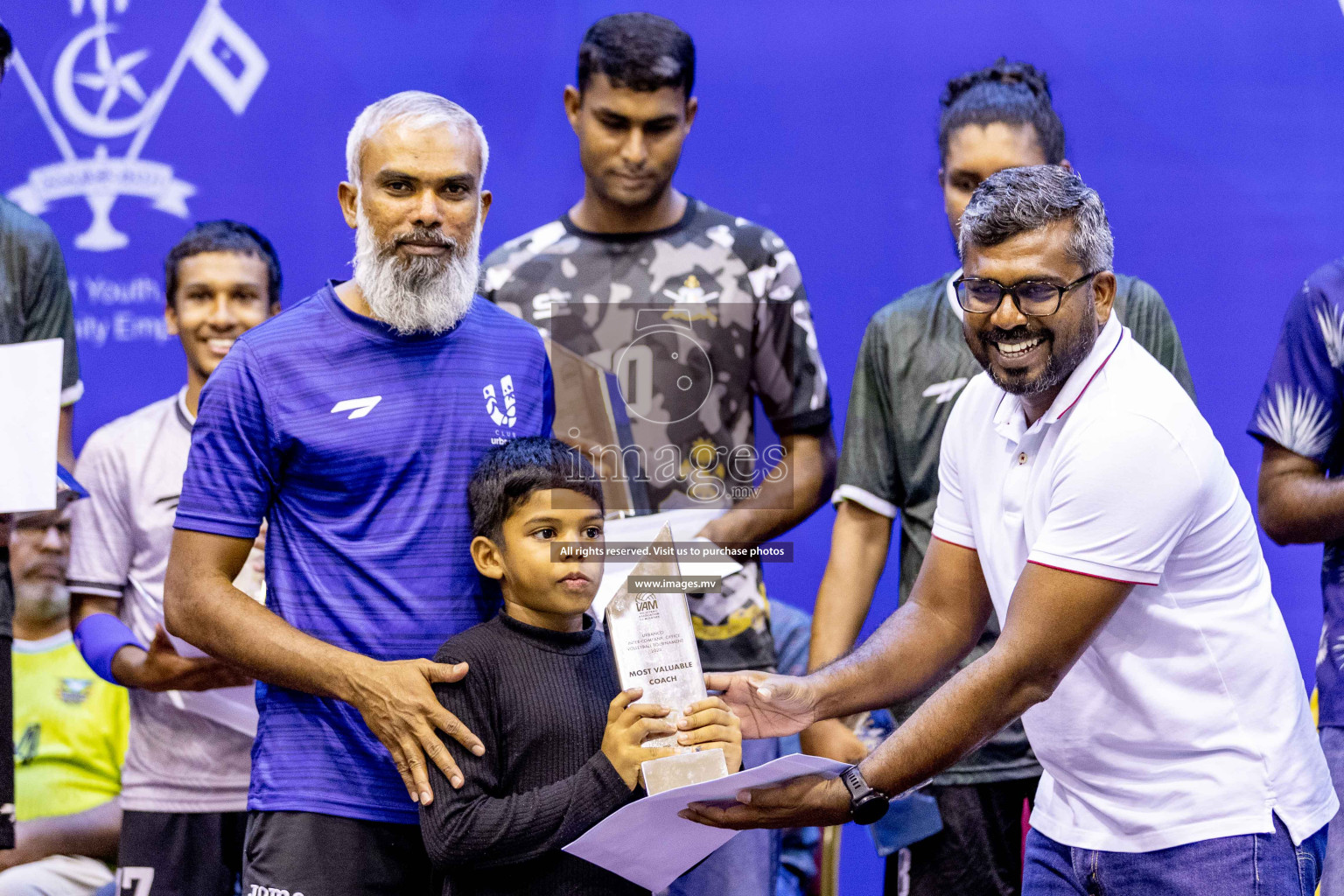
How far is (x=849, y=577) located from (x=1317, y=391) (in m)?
1.03

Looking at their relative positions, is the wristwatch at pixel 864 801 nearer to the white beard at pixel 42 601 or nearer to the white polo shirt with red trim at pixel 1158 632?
the white polo shirt with red trim at pixel 1158 632

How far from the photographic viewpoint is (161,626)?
2.85 m

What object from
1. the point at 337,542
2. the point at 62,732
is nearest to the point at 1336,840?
the point at 337,542

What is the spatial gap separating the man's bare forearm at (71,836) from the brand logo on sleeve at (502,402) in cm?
188

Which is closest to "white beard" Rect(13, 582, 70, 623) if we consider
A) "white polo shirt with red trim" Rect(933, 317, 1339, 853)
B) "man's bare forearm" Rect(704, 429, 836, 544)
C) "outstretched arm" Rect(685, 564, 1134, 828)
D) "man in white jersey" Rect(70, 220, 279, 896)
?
"man in white jersey" Rect(70, 220, 279, 896)

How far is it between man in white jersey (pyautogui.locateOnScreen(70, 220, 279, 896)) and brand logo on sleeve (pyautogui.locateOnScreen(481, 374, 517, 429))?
959 millimetres

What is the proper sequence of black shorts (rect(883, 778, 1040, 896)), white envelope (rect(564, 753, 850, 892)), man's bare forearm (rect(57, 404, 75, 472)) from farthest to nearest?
man's bare forearm (rect(57, 404, 75, 472)) < black shorts (rect(883, 778, 1040, 896)) < white envelope (rect(564, 753, 850, 892))

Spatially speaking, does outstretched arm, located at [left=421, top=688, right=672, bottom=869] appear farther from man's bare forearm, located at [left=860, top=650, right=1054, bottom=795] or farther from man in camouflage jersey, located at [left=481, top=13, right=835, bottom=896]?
man in camouflage jersey, located at [left=481, top=13, right=835, bottom=896]

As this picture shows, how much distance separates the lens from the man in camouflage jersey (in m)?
2.77

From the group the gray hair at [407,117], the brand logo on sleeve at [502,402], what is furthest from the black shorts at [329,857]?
the gray hair at [407,117]

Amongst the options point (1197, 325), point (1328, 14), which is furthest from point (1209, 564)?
point (1328, 14)

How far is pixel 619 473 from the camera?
7.82ft

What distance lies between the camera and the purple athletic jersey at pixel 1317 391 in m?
2.82

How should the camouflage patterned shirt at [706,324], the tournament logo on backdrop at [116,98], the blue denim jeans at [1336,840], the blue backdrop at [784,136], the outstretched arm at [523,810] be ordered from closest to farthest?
the outstretched arm at [523,810], the blue denim jeans at [1336,840], the camouflage patterned shirt at [706,324], the blue backdrop at [784,136], the tournament logo on backdrop at [116,98]
